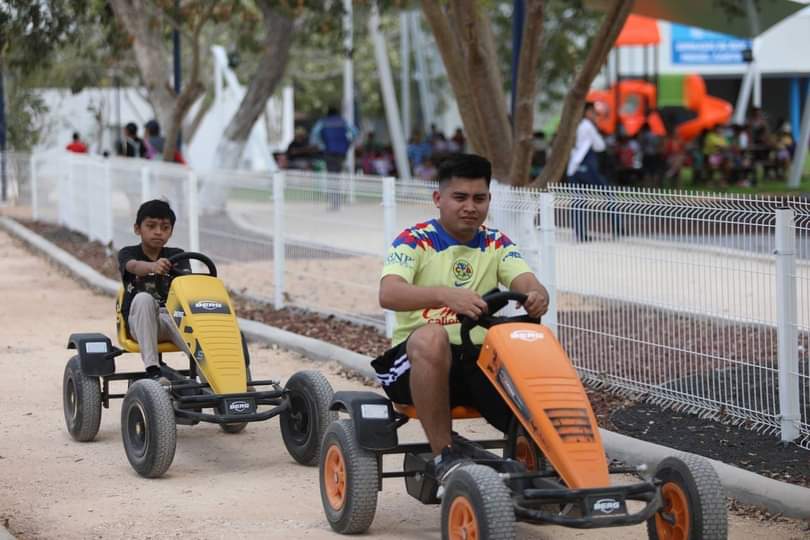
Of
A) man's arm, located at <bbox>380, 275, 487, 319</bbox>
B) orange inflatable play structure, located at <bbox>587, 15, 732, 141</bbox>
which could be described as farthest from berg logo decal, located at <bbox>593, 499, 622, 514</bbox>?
orange inflatable play structure, located at <bbox>587, 15, 732, 141</bbox>

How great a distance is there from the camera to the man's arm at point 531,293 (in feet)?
18.4

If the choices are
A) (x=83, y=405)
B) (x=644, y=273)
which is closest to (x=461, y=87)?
(x=644, y=273)

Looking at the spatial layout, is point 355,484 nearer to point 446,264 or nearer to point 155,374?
Result: point 446,264

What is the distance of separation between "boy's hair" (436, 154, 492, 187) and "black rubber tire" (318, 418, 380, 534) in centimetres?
112

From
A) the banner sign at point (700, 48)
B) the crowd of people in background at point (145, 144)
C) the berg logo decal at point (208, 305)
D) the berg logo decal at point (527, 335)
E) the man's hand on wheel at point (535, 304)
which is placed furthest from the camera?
the banner sign at point (700, 48)

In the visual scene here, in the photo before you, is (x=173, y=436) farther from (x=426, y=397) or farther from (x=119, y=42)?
(x=119, y=42)

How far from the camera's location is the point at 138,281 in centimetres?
810

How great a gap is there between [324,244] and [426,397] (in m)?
6.76

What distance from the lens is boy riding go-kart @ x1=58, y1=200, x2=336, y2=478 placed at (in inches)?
281

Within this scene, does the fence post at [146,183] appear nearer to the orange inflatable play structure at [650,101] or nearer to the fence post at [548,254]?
the fence post at [548,254]

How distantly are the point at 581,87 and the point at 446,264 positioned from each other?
18.3 feet

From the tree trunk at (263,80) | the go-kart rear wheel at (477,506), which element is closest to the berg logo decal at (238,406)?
the go-kart rear wheel at (477,506)

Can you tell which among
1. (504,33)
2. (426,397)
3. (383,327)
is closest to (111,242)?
(383,327)

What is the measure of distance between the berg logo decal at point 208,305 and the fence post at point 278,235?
A: 204 inches
